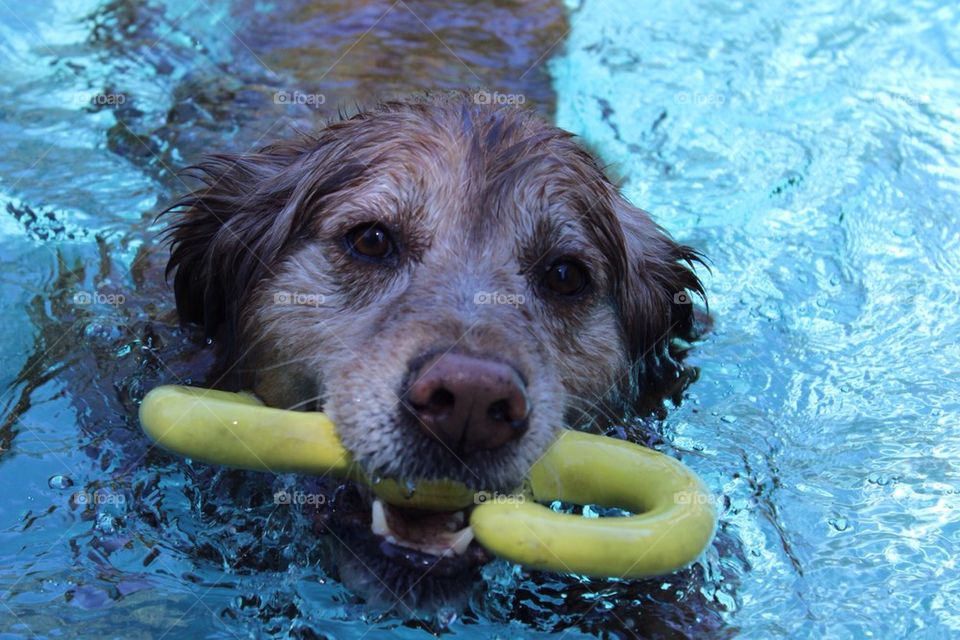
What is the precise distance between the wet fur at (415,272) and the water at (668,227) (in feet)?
1.58

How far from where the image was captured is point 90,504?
4832 mm

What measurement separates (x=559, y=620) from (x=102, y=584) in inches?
66.5

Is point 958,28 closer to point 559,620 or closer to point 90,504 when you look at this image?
point 559,620

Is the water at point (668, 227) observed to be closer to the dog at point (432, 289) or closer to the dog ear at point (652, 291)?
the dog ear at point (652, 291)

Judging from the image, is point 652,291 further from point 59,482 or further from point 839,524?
point 59,482

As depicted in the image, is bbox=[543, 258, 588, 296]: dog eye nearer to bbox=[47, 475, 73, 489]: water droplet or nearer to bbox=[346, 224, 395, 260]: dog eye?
bbox=[346, 224, 395, 260]: dog eye

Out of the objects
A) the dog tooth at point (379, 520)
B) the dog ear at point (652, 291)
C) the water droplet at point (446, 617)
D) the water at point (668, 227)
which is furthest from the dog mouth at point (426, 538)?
the dog ear at point (652, 291)

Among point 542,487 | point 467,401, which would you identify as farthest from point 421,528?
point 467,401

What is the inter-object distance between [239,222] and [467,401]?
211 cm

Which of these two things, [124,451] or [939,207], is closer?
[124,451]

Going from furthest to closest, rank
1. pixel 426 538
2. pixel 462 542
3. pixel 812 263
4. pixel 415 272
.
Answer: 1. pixel 812 263
2. pixel 415 272
3. pixel 426 538
4. pixel 462 542

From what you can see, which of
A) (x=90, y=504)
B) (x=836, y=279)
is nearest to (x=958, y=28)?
(x=836, y=279)

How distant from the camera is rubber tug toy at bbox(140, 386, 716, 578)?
3.60 m

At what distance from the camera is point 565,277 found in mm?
5051
